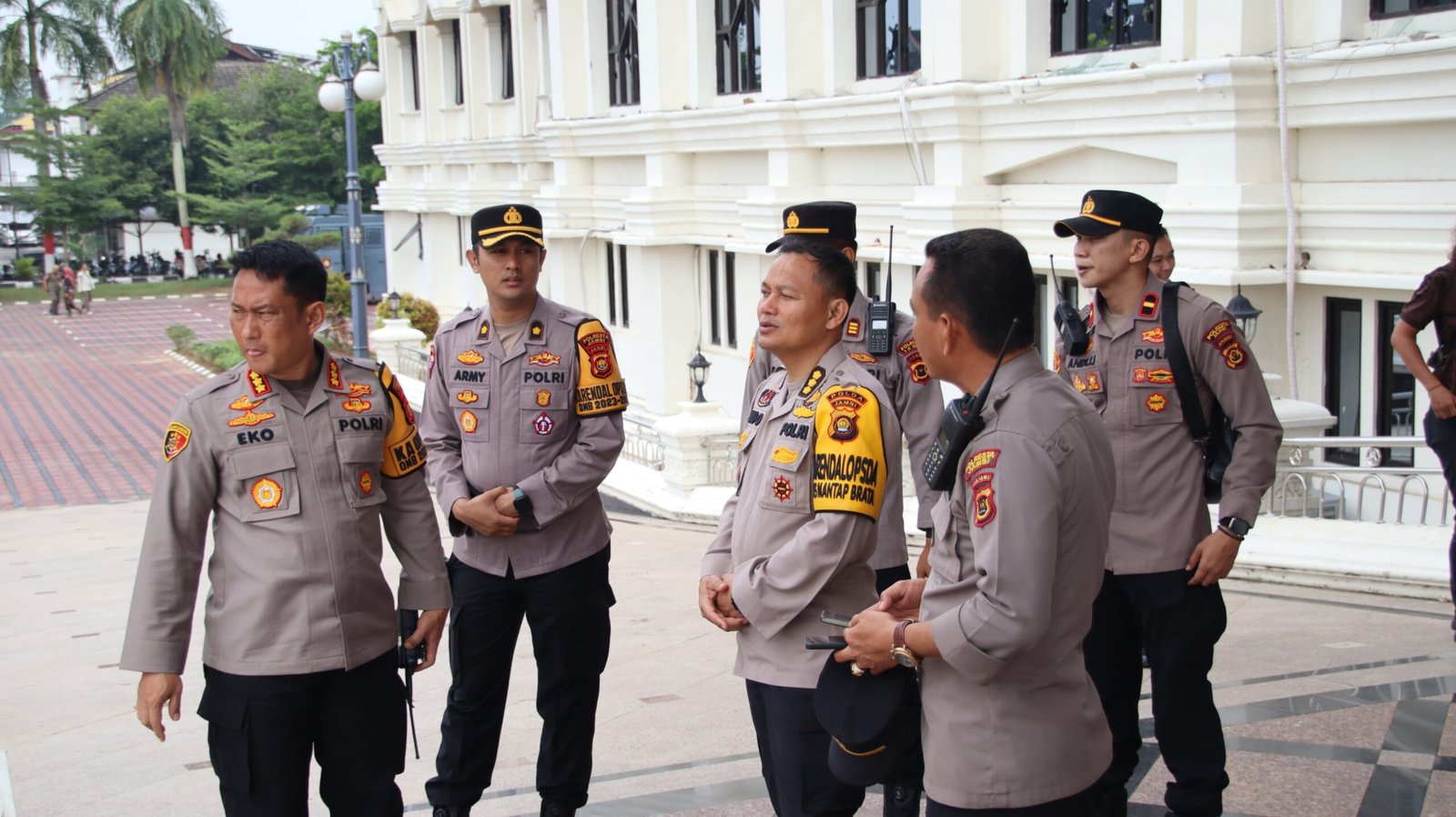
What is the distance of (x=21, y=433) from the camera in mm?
22594

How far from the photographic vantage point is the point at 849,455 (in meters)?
3.53

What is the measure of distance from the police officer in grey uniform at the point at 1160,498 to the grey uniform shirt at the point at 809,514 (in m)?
0.96

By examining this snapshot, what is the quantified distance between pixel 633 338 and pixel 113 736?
15.0m

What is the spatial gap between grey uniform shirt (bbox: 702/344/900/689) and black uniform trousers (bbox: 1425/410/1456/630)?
3.42 meters

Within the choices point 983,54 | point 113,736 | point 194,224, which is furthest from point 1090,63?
point 194,224

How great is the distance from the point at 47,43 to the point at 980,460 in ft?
199

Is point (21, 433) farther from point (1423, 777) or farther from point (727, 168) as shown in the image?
point (1423, 777)

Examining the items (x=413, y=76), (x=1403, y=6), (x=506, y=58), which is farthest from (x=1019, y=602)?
(x=413, y=76)

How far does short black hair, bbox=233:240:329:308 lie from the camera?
3.88 m

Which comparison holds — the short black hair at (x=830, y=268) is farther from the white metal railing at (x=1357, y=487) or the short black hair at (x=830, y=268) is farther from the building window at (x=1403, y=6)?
the building window at (x=1403, y=6)

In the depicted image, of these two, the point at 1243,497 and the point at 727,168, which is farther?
the point at 727,168

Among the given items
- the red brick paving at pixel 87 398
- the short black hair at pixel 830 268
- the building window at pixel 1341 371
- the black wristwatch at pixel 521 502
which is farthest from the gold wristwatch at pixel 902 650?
the red brick paving at pixel 87 398

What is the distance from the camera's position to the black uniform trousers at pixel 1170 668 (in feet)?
13.7

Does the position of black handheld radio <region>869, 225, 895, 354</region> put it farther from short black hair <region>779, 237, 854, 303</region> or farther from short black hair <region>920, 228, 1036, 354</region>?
short black hair <region>920, 228, 1036, 354</region>
